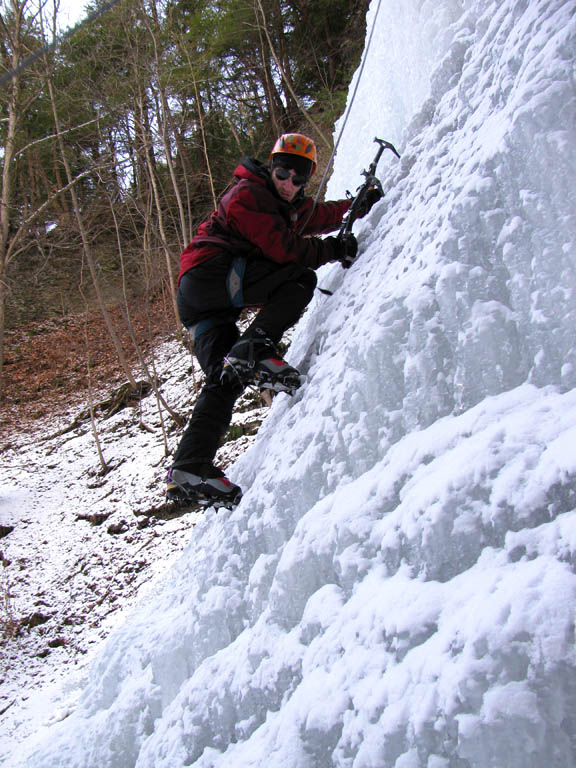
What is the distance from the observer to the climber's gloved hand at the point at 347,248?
2490mm

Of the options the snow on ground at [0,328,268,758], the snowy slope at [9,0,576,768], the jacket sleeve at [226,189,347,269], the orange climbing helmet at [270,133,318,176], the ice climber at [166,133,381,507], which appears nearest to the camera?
the snowy slope at [9,0,576,768]

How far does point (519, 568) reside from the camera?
0.97m

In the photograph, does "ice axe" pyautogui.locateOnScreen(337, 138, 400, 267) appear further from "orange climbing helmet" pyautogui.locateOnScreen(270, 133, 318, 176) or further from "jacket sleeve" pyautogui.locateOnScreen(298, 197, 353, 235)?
"orange climbing helmet" pyautogui.locateOnScreen(270, 133, 318, 176)

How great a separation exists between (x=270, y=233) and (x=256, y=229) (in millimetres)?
73

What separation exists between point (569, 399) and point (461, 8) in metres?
2.37

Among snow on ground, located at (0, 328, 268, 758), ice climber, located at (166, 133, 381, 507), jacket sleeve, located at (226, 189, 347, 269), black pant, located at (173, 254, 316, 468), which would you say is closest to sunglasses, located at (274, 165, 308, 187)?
ice climber, located at (166, 133, 381, 507)

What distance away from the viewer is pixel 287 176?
2.48m

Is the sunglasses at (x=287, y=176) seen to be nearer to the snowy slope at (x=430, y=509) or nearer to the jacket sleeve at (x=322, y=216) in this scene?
the jacket sleeve at (x=322, y=216)


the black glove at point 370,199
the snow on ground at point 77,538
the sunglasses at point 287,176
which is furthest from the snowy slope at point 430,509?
the snow on ground at point 77,538

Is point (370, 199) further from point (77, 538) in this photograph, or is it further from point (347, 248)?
point (77, 538)

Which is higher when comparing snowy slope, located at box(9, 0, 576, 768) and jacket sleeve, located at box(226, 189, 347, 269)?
jacket sleeve, located at box(226, 189, 347, 269)

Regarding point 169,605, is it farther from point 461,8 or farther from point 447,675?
point 461,8

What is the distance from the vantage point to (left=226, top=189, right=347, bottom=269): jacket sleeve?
235 cm

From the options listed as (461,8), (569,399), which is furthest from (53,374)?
(569,399)
